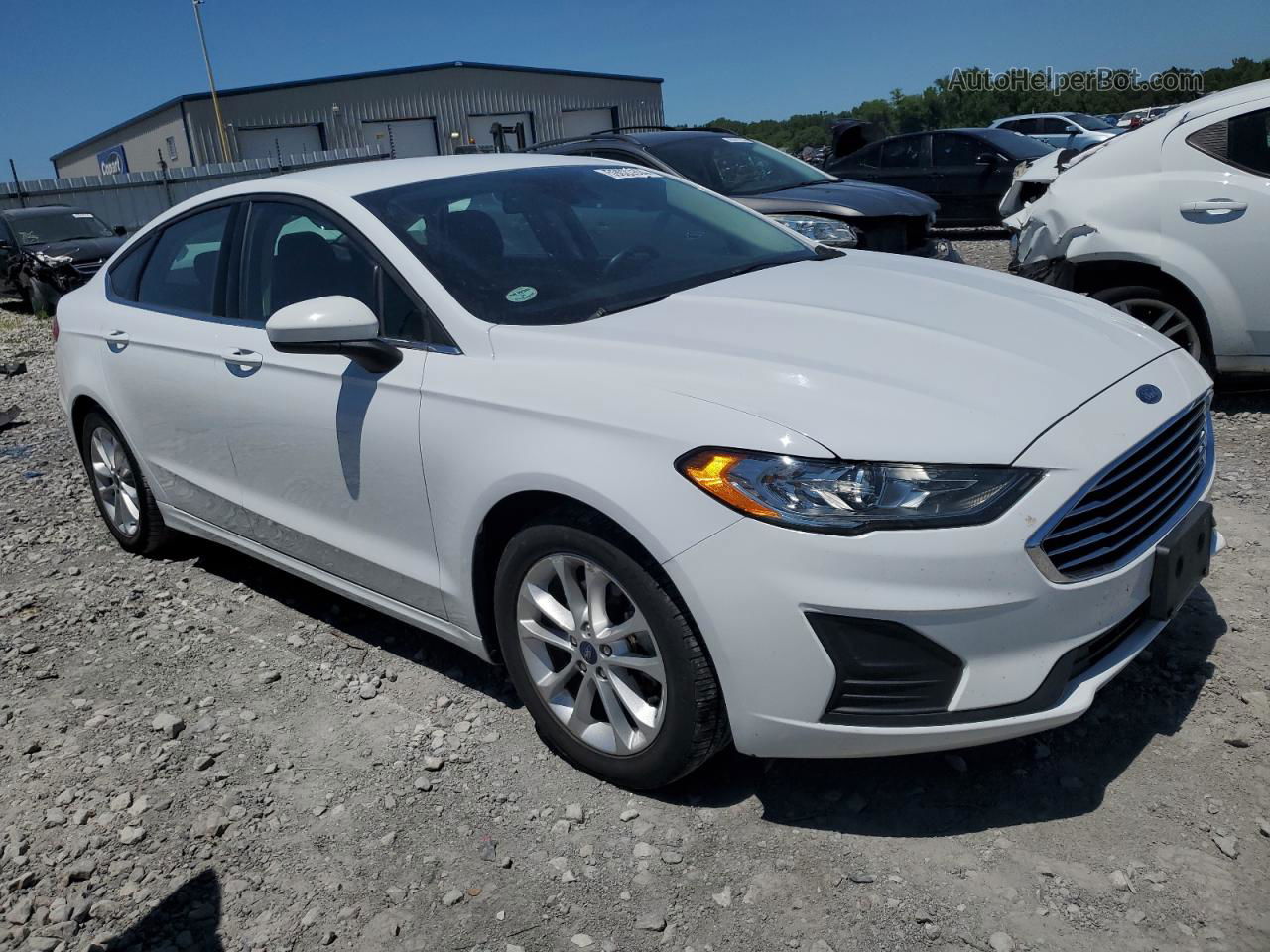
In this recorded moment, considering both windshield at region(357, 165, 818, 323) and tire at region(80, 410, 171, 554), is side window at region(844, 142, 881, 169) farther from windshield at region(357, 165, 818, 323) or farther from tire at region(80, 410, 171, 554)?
tire at region(80, 410, 171, 554)

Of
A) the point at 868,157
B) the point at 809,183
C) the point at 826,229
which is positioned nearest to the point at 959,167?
the point at 868,157

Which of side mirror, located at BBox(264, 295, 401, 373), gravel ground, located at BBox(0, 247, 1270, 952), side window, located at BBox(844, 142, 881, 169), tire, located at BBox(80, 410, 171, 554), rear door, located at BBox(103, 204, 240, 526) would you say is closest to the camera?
gravel ground, located at BBox(0, 247, 1270, 952)

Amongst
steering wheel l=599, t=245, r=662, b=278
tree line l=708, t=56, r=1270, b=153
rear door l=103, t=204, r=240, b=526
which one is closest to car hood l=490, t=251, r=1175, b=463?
steering wheel l=599, t=245, r=662, b=278

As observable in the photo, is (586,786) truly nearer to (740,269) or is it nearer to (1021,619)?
(1021,619)

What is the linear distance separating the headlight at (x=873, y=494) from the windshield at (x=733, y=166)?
235 inches

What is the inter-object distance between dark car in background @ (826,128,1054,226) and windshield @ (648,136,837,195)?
4740 millimetres

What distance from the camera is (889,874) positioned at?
239 cm

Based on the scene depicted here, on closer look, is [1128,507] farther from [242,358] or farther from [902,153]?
[902,153]

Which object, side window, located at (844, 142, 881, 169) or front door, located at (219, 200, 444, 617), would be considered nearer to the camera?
front door, located at (219, 200, 444, 617)

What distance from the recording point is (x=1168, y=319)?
5148 millimetres

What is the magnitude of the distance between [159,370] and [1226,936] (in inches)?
149

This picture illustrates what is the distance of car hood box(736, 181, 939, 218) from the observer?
7.30 m

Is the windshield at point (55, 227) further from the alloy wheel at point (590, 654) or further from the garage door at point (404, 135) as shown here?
the garage door at point (404, 135)

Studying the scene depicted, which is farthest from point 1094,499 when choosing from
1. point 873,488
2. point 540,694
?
point 540,694
